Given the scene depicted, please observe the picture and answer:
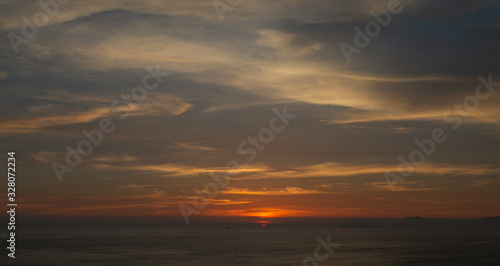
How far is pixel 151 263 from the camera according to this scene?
101625 mm

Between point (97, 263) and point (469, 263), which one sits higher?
point (97, 263)

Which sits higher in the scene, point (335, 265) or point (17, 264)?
point (17, 264)

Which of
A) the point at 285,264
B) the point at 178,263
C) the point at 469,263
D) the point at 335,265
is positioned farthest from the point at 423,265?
the point at 178,263

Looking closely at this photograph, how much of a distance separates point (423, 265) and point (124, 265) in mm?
64876

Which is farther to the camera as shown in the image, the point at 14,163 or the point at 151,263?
the point at 151,263

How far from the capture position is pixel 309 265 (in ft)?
322

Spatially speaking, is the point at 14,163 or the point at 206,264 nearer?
the point at 14,163

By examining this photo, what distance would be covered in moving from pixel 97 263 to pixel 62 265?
7.41 m

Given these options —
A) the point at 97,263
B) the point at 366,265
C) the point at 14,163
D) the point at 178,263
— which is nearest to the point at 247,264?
the point at 178,263

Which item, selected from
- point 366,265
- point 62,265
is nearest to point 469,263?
point 366,265

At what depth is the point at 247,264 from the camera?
9812cm

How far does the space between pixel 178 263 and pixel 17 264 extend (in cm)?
3489

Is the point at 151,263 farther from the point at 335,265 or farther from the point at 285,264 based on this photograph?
the point at 335,265

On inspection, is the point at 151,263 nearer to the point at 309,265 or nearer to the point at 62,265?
the point at 62,265
